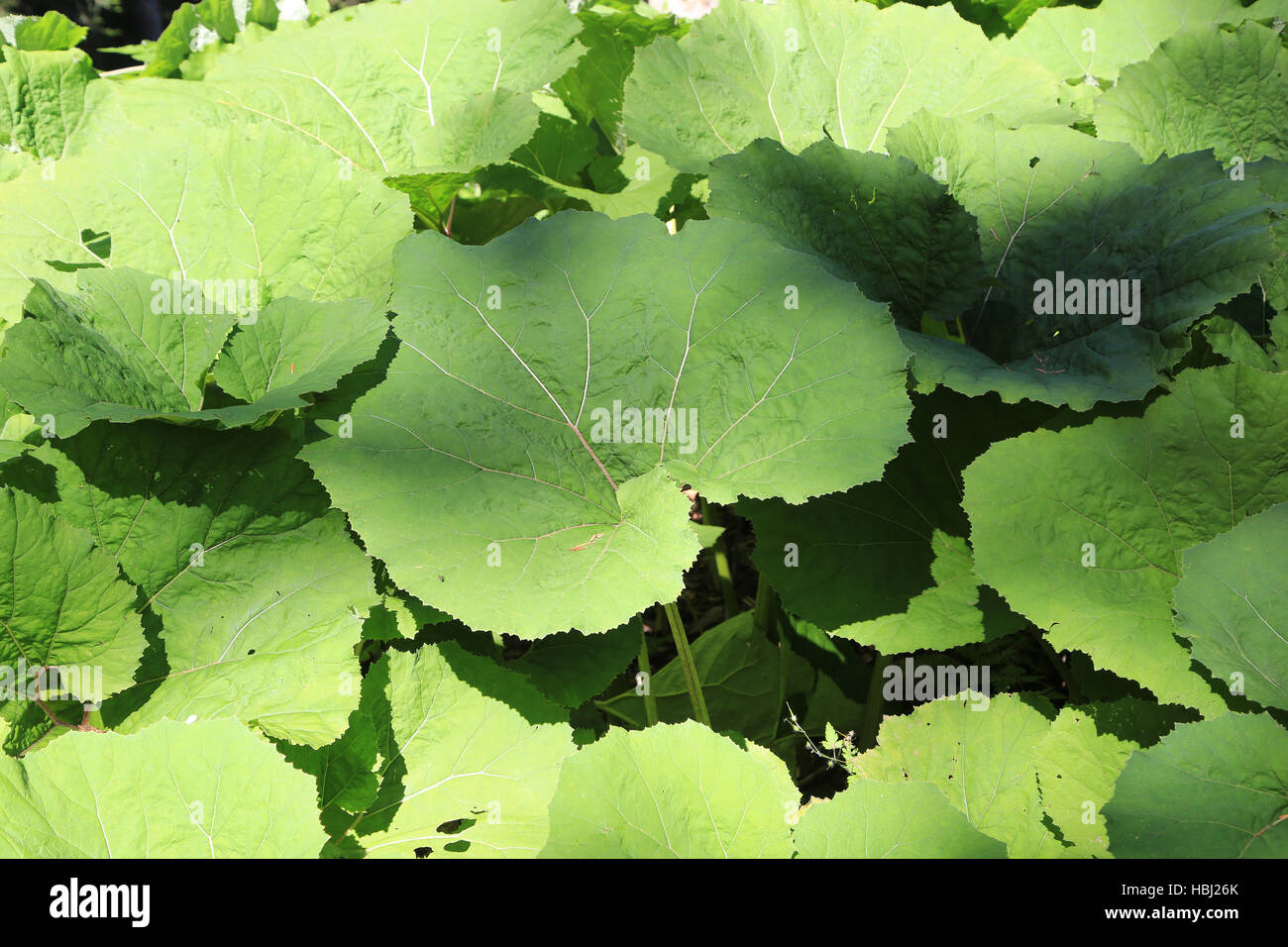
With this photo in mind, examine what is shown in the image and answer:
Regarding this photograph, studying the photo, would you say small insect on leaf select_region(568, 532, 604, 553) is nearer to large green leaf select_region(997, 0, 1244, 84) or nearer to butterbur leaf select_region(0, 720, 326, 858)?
butterbur leaf select_region(0, 720, 326, 858)

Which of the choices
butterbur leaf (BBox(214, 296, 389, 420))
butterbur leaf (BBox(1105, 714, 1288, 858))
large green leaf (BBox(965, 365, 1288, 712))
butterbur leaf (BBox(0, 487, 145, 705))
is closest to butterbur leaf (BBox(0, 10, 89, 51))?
butterbur leaf (BBox(214, 296, 389, 420))

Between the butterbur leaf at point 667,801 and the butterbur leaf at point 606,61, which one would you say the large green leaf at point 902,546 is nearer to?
the butterbur leaf at point 667,801

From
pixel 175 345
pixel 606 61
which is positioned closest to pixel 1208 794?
pixel 175 345

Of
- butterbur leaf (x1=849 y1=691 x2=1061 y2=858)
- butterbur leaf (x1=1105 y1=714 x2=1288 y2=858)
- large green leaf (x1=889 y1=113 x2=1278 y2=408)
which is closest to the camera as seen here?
butterbur leaf (x1=1105 y1=714 x2=1288 y2=858)

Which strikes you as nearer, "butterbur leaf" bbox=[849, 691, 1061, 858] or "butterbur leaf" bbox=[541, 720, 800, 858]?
"butterbur leaf" bbox=[541, 720, 800, 858]

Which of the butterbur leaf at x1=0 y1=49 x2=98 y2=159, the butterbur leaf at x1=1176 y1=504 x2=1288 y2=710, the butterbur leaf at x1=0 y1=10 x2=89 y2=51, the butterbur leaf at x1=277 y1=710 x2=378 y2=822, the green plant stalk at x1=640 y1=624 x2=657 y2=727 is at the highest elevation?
the butterbur leaf at x1=0 y1=10 x2=89 y2=51
